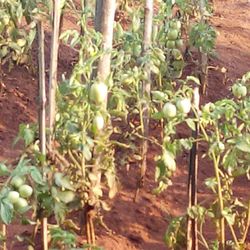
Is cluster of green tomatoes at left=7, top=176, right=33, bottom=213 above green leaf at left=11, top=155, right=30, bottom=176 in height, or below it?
below

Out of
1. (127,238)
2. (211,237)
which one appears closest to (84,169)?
(127,238)

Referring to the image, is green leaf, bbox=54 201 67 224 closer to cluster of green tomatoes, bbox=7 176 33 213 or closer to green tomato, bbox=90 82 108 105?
cluster of green tomatoes, bbox=7 176 33 213

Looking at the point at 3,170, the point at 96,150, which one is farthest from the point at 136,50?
the point at 3,170

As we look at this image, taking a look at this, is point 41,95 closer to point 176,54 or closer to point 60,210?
point 60,210

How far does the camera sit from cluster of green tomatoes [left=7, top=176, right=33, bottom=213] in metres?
2.15

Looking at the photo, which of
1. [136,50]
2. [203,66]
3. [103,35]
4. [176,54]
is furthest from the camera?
[203,66]

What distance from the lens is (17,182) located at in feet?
7.15

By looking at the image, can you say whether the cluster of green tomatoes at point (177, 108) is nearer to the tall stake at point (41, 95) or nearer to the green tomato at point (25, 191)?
the tall stake at point (41, 95)

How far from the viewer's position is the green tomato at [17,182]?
217 cm

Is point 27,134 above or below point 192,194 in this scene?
above

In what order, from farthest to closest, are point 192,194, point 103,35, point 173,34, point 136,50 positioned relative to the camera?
point 173,34, point 136,50, point 103,35, point 192,194

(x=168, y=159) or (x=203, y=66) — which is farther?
(x=203, y=66)

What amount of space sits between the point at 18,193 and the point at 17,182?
1.2 inches

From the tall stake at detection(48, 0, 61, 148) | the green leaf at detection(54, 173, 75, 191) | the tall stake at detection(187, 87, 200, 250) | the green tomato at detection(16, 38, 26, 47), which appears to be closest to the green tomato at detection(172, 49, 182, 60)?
the green tomato at detection(16, 38, 26, 47)
